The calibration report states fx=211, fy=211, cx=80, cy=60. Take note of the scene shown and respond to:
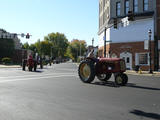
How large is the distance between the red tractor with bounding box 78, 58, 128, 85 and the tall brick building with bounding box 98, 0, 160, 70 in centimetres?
1735

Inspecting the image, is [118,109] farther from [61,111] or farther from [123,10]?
[123,10]

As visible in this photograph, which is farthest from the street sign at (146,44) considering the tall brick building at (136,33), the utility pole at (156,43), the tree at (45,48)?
the tree at (45,48)

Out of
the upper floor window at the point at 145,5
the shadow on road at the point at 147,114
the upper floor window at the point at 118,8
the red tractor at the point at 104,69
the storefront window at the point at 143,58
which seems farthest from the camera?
the upper floor window at the point at 118,8

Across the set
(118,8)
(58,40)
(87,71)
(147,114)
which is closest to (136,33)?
(118,8)

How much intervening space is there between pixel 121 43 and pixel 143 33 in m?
4.01

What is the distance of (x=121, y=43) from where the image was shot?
34.2m

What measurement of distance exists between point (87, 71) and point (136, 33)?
21.8 metres

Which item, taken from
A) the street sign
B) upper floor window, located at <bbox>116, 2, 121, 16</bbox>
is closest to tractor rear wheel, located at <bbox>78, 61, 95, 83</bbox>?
the street sign

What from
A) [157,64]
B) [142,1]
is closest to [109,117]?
[157,64]

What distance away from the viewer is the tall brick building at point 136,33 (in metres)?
30.8

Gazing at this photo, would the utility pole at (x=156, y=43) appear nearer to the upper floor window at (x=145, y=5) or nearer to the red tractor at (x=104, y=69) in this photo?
the upper floor window at (x=145, y=5)

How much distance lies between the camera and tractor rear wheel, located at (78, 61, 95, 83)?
12.0m

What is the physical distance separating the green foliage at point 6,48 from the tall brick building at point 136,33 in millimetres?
35735

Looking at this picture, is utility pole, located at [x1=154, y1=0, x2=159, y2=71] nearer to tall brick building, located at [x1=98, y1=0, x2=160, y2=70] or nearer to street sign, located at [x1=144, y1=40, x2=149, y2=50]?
tall brick building, located at [x1=98, y1=0, x2=160, y2=70]
